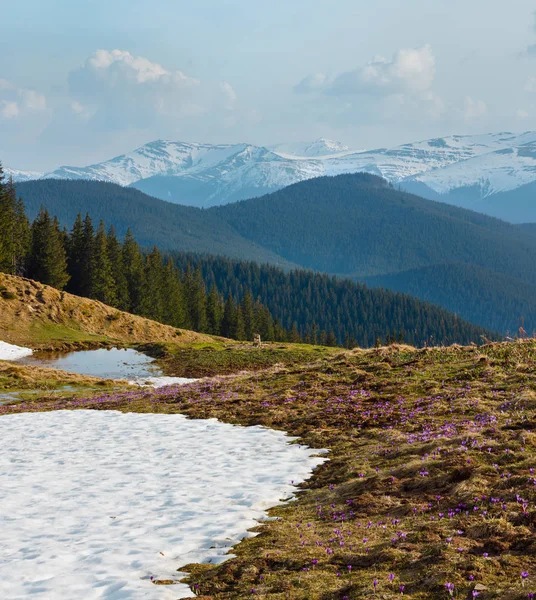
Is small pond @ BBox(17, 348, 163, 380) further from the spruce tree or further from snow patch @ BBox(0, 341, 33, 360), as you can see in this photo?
the spruce tree

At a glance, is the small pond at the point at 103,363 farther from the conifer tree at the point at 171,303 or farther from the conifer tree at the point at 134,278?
the conifer tree at the point at 171,303

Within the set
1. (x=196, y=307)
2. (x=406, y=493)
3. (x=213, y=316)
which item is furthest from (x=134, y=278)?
(x=406, y=493)

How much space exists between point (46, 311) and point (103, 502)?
58.2 metres

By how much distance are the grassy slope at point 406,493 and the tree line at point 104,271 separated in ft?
243

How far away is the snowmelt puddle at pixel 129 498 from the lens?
9320mm

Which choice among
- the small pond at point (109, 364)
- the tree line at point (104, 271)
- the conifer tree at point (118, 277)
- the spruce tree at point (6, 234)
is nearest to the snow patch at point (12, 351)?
the small pond at point (109, 364)

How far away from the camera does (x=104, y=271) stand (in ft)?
331

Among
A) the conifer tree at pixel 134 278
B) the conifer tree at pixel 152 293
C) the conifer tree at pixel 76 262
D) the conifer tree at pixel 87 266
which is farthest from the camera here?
the conifer tree at pixel 152 293

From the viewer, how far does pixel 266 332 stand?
152 m

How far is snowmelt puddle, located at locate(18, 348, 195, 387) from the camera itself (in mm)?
46172

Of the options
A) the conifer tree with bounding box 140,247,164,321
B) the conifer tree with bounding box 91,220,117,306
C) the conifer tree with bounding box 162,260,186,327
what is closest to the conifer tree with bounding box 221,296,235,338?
the conifer tree with bounding box 162,260,186,327

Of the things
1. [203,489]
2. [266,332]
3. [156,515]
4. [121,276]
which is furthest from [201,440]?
[266,332]

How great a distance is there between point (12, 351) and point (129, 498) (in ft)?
153

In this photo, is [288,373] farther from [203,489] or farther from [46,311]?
[46,311]
